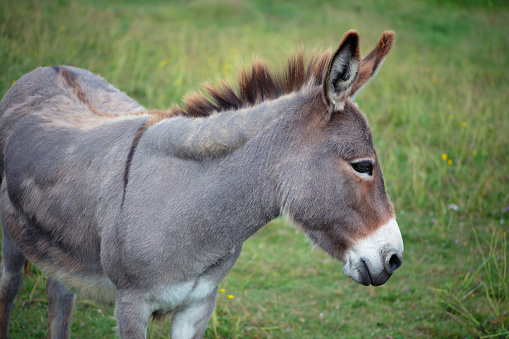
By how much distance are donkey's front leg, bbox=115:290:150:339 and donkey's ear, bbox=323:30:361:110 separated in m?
1.39

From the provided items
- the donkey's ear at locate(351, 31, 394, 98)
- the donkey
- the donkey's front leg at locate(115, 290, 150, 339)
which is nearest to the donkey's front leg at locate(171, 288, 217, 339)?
the donkey

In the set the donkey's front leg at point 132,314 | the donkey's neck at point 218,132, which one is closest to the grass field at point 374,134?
the donkey's neck at point 218,132

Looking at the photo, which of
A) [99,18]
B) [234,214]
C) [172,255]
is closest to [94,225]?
[172,255]

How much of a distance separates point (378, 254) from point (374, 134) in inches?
199

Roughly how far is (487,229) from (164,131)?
414cm

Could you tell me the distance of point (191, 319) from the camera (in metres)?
2.46

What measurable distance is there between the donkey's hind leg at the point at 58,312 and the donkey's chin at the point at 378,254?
7.19 ft

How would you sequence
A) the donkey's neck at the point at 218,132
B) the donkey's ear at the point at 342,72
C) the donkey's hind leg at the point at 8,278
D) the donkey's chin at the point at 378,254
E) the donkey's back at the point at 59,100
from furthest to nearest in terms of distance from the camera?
the donkey's hind leg at the point at 8,278, the donkey's back at the point at 59,100, the donkey's neck at the point at 218,132, the donkey's chin at the point at 378,254, the donkey's ear at the point at 342,72

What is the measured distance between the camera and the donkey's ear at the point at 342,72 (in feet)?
6.19

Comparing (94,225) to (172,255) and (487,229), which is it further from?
(487,229)

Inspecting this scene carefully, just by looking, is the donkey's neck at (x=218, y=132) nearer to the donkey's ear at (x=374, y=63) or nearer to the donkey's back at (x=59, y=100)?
the donkey's ear at (x=374, y=63)

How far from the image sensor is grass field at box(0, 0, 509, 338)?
3744 millimetres

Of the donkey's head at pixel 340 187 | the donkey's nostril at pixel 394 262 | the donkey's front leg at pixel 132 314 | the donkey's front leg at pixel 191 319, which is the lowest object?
the donkey's front leg at pixel 191 319

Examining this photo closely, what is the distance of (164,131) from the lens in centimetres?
233
